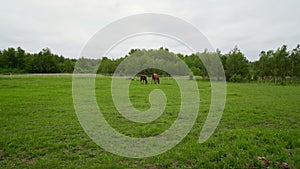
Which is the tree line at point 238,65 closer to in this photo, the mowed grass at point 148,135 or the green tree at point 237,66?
the green tree at point 237,66

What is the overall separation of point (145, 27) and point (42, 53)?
228 feet

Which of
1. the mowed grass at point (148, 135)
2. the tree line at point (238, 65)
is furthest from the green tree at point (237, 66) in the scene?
the mowed grass at point (148, 135)

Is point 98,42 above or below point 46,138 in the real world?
above

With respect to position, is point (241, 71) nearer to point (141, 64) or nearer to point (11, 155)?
point (141, 64)

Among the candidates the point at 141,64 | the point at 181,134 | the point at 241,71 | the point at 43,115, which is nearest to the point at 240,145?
the point at 181,134

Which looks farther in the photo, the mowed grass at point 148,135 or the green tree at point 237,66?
the green tree at point 237,66

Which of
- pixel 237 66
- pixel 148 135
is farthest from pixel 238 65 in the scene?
pixel 148 135

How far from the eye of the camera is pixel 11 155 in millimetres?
4633

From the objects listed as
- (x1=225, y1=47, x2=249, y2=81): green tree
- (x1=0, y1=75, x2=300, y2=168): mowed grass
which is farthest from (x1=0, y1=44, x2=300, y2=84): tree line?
(x1=0, y1=75, x2=300, y2=168): mowed grass

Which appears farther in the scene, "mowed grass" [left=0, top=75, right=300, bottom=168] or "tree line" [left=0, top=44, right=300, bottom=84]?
"tree line" [left=0, top=44, right=300, bottom=84]

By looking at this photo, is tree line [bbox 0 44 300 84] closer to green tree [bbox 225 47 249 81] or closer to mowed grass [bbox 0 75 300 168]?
green tree [bbox 225 47 249 81]

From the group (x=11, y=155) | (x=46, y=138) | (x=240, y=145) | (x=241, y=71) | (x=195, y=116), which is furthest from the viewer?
(x=241, y=71)

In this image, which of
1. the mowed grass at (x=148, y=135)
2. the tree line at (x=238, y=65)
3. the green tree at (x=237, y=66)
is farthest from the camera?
the green tree at (x=237, y=66)

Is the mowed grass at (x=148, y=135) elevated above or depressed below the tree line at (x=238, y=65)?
below
